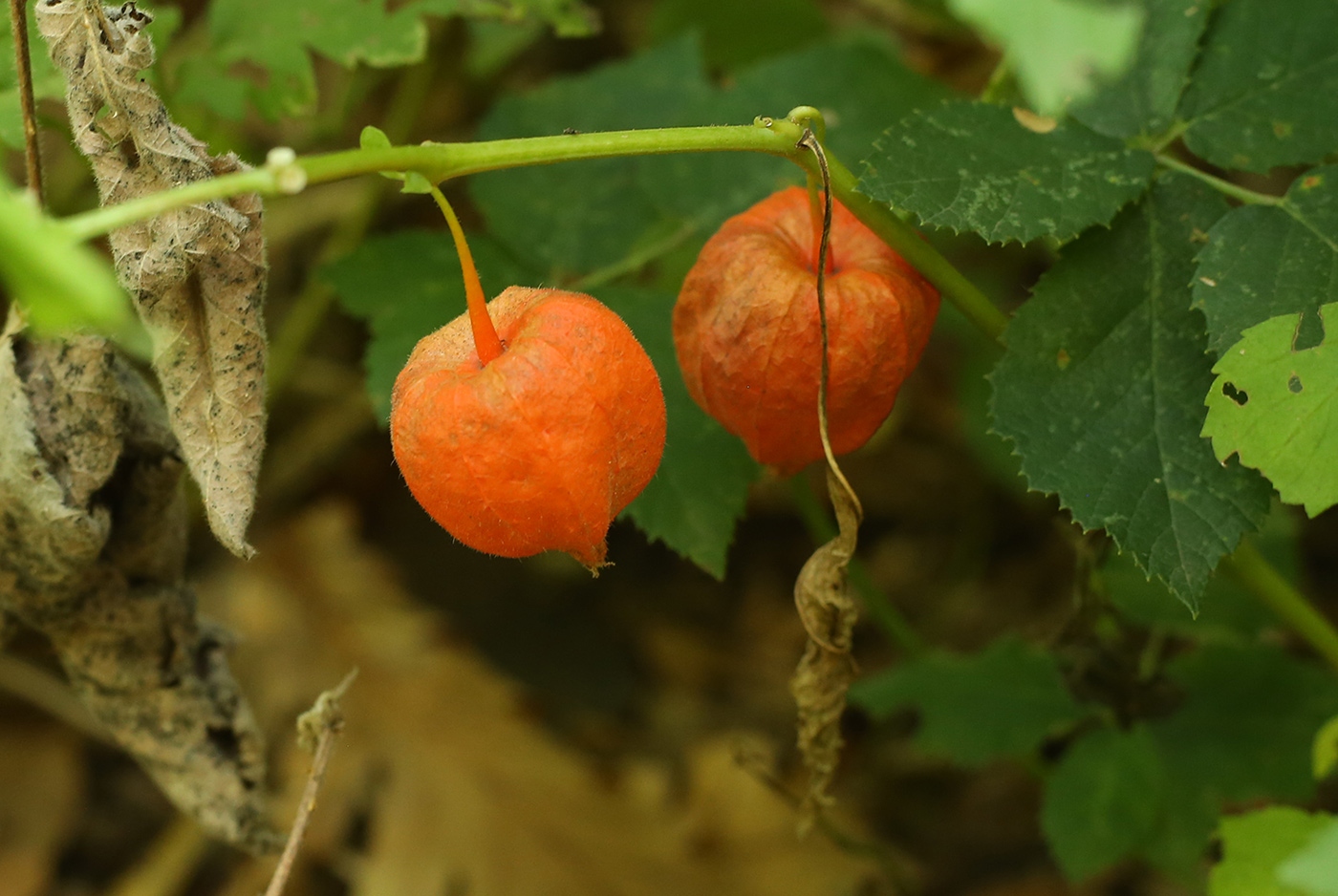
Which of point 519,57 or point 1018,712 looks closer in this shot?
point 1018,712

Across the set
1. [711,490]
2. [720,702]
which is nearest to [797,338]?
[711,490]

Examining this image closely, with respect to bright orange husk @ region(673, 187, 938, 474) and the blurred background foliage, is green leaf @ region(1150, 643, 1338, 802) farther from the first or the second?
bright orange husk @ region(673, 187, 938, 474)

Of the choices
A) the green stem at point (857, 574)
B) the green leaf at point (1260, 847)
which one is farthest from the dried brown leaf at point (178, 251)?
the green leaf at point (1260, 847)

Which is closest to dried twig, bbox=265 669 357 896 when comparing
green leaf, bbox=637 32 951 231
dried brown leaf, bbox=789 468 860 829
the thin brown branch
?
dried brown leaf, bbox=789 468 860 829

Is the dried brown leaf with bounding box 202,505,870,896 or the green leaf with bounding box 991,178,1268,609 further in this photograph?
the dried brown leaf with bounding box 202,505,870,896

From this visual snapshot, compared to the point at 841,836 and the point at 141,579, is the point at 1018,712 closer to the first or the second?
the point at 841,836

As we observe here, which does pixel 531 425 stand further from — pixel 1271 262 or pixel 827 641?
pixel 1271 262
